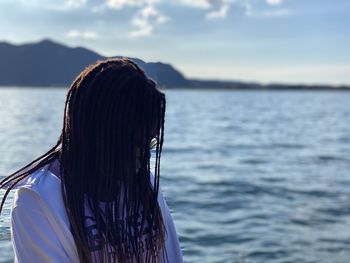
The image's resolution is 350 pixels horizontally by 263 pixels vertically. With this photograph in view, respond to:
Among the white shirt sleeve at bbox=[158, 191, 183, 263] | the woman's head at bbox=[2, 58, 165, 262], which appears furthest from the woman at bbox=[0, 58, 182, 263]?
the white shirt sleeve at bbox=[158, 191, 183, 263]

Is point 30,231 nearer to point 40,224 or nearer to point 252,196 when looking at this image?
point 40,224

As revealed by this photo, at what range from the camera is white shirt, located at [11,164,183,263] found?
1585mm

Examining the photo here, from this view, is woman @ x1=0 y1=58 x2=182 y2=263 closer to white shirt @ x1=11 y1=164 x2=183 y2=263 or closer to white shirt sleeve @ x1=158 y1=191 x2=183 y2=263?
white shirt @ x1=11 y1=164 x2=183 y2=263

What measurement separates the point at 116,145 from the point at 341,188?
12732 mm

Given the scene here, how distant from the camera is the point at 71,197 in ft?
5.38

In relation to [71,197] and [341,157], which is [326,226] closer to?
[71,197]

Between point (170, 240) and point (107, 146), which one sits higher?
point (107, 146)

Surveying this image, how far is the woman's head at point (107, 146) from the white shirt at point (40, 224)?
0.09ft

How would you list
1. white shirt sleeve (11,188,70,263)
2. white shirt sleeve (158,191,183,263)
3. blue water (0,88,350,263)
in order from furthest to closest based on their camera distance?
1. blue water (0,88,350,263)
2. white shirt sleeve (158,191,183,263)
3. white shirt sleeve (11,188,70,263)

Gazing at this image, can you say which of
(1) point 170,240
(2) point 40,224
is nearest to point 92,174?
(2) point 40,224

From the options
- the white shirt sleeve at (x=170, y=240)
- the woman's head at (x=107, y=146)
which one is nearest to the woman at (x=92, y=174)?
the woman's head at (x=107, y=146)

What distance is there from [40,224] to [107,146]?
0.28 m

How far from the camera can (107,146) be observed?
1662 mm

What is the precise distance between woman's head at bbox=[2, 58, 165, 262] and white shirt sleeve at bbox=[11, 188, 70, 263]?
3.1 inches
